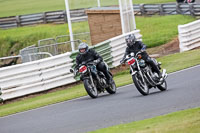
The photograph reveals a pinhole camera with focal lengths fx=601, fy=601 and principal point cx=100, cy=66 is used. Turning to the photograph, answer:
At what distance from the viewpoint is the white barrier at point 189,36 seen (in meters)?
26.3

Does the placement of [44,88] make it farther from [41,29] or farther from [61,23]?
[61,23]

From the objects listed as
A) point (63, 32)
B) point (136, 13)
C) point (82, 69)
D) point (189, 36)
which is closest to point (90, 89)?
point (82, 69)

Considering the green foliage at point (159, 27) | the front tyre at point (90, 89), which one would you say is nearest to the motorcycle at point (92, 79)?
the front tyre at point (90, 89)

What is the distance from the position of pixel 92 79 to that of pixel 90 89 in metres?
0.39

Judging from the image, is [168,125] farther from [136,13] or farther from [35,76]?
[136,13]

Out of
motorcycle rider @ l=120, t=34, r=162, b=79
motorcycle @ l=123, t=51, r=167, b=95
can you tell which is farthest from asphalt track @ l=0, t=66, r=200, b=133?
motorcycle rider @ l=120, t=34, r=162, b=79

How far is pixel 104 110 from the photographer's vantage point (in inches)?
523

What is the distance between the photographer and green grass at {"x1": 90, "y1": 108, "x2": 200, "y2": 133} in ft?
29.8

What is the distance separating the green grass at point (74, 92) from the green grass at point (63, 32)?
638 cm

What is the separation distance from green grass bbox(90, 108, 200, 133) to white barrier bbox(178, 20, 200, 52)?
15.7 meters

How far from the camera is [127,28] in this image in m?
26.3

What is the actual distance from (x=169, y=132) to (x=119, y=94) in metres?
7.35

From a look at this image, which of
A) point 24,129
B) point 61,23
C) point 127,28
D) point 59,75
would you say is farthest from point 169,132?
point 61,23

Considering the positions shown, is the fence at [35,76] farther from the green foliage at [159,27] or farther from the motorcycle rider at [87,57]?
the green foliage at [159,27]
